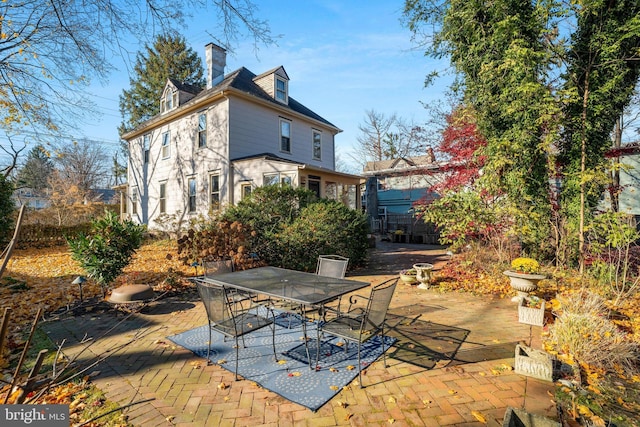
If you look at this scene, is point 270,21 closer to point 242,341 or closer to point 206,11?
point 206,11

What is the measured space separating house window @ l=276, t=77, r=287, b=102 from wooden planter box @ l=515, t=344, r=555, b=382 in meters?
14.8

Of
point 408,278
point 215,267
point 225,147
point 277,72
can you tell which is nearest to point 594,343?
point 408,278

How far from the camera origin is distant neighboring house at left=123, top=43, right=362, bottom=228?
13.2 meters

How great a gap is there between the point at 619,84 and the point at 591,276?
4.16m

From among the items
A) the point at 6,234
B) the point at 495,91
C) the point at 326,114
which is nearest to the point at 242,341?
the point at 495,91

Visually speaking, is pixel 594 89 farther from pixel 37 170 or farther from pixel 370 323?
pixel 37 170

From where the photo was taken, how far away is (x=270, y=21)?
4.46m

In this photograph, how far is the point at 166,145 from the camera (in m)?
16.5

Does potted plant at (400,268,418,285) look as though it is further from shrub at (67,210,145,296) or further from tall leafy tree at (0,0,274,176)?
shrub at (67,210,145,296)

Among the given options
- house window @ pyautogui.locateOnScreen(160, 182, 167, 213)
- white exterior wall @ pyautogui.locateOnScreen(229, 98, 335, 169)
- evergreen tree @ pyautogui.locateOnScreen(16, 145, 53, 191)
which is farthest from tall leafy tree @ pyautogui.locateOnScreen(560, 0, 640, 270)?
evergreen tree @ pyautogui.locateOnScreen(16, 145, 53, 191)

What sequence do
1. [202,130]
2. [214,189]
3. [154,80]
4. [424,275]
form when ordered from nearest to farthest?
[424,275]
[214,189]
[202,130]
[154,80]

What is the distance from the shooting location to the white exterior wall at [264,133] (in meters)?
13.5

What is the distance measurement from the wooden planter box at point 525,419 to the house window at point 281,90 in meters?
15.4

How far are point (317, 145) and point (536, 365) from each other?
1529cm
